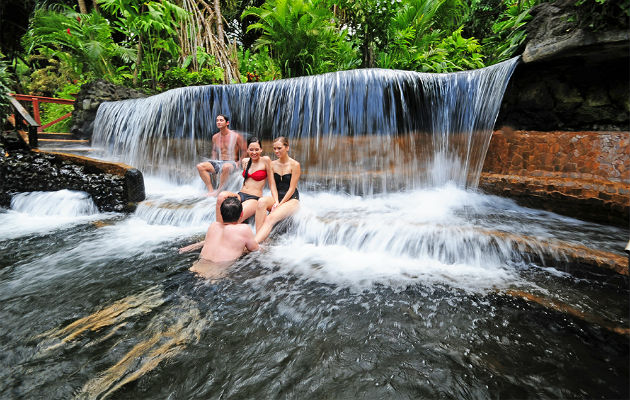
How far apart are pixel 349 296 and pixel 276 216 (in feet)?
6.10

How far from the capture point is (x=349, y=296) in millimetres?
2451

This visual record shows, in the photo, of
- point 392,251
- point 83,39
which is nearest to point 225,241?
point 392,251

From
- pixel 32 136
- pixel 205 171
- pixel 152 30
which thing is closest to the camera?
pixel 205 171

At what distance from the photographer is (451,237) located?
3.19 meters

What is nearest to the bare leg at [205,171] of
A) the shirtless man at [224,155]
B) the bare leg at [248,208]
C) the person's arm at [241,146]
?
the shirtless man at [224,155]

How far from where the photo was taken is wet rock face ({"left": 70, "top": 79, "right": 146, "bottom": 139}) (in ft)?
31.6

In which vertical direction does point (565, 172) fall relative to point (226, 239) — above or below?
above

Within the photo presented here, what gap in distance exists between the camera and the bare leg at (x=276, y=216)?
3.78 metres

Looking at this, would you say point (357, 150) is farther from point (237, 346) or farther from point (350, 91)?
point (237, 346)

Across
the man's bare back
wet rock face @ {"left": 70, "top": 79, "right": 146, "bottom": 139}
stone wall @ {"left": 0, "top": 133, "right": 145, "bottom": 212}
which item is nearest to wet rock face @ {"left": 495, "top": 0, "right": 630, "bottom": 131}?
the man's bare back

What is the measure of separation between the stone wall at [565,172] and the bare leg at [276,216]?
3.36m

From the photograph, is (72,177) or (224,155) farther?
(224,155)

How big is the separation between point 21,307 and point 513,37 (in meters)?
7.43

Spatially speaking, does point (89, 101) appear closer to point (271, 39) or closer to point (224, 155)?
point (271, 39)
